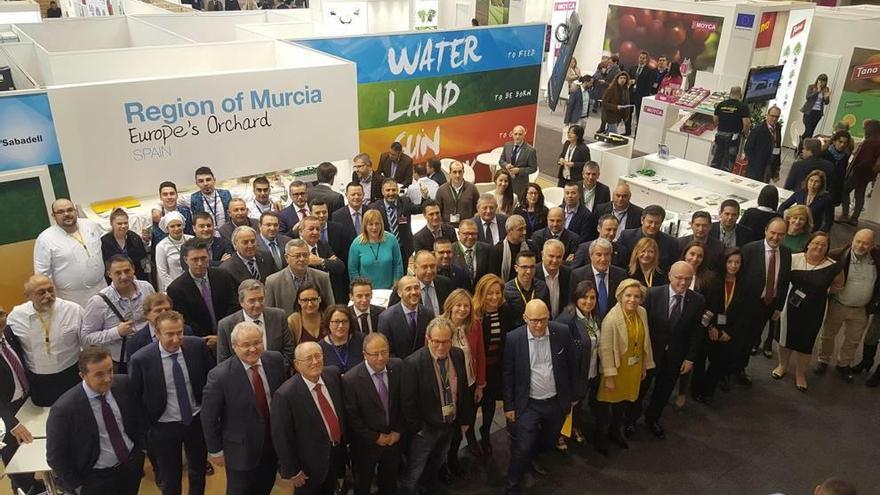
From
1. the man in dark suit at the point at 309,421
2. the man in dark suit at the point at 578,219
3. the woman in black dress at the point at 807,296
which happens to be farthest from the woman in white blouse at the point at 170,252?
the woman in black dress at the point at 807,296

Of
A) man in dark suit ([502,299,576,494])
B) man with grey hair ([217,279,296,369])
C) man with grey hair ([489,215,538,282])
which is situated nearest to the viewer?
man with grey hair ([217,279,296,369])

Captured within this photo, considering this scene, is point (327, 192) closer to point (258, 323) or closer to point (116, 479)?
point (258, 323)

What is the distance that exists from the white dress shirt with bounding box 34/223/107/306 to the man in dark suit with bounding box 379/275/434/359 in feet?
7.71

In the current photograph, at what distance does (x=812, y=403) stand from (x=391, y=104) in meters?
5.56

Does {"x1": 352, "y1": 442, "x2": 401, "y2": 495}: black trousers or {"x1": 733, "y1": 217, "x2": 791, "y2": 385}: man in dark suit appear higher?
{"x1": 733, "y1": 217, "x2": 791, "y2": 385}: man in dark suit

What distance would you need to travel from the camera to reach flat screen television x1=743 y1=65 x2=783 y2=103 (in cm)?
1029

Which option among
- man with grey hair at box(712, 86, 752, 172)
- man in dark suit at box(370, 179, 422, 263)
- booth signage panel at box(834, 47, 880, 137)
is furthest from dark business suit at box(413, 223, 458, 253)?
booth signage panel at box(834, 47, 880, 137)

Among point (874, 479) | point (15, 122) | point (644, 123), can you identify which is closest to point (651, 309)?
point (874, 479)

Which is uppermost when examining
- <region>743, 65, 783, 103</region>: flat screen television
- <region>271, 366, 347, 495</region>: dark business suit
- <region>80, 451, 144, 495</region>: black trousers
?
<region>743, 65, 783, 103</region>: flat screen television

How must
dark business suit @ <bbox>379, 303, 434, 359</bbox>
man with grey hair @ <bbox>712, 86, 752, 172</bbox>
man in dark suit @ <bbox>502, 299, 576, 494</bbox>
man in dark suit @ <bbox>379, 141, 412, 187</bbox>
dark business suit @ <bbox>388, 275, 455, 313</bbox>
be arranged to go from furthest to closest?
man with grey hair @ <bbox>712, 86, 752, 172</bbox> < man in dark suit @ <bbox>379, 141, 412, 187</bbox> < dark business suit @ <bbox>388, 275, 455, 313</bbox> < dark business suit @ <bbox>379, 303, 434, 359</bbox> < man in dark suit @ <bbox>502, 299, 576, 494</bbox>

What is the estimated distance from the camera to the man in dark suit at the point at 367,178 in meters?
6.15

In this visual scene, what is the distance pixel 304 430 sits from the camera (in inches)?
129

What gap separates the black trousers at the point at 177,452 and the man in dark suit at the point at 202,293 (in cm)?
60

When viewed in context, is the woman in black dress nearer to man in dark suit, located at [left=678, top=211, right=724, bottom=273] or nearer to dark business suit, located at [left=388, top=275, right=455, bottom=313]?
man in dark suit, located at [left=678, top=211, right=724, bottom=273]
